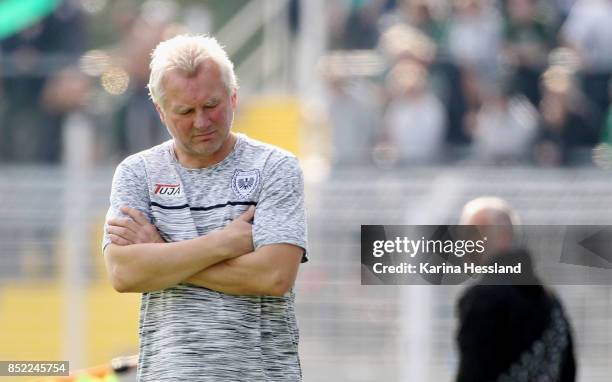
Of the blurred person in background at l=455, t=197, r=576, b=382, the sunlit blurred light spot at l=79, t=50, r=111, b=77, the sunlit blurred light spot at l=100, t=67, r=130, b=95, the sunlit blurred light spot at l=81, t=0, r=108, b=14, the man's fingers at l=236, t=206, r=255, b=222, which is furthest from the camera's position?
the sunlit blurred light spot at l=81, t=0, r=108, b=14

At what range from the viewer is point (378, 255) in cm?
609

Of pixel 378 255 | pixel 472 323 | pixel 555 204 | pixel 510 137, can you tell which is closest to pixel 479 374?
pixel 472 323

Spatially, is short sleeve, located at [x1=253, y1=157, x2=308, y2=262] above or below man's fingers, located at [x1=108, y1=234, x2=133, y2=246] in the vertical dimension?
above

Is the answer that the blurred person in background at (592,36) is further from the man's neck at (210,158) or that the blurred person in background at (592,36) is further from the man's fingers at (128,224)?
the man's fingers at (128,224)

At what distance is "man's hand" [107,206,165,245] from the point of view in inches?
148

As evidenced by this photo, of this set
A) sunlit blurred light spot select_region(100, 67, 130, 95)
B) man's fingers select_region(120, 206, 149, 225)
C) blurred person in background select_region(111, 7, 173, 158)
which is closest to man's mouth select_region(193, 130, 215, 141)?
man's fingers select_region(120, 206, 149, 225)

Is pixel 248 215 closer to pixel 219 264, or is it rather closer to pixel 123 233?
pixel 219 264

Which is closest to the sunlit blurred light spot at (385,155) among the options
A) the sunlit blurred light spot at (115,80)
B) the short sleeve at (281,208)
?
the sunlit blurred light spot at (115,80)

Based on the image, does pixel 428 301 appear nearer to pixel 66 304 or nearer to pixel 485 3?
pixel 66 304

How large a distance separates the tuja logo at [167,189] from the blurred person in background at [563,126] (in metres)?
6.15

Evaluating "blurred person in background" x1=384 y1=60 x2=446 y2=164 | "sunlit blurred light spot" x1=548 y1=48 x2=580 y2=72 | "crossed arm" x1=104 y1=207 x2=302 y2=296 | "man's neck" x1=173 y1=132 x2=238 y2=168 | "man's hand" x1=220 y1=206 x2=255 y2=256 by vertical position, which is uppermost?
"sunlit blurred light spot" x1=548 y1=48 x2=580 y2=72

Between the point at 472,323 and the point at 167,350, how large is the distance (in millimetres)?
1863

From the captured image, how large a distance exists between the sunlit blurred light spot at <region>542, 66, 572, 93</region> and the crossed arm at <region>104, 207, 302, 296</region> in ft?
21.0

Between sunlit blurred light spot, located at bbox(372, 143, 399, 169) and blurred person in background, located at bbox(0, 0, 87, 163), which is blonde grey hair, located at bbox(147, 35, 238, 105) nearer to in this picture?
sunlit blurred light spot, located at bbox(372, 143, 399, 169)
